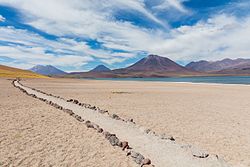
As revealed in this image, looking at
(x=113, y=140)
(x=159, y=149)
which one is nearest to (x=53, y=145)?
(x=113, y=140)

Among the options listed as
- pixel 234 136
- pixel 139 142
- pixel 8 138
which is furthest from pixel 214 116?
pixel 8 138

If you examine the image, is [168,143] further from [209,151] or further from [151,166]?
[151,166]

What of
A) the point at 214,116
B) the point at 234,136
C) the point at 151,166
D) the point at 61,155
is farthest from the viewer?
the point at 214,116

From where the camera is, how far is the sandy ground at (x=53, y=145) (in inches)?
263

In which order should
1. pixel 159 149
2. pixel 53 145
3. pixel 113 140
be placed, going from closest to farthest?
pixel 159 149 < pixel 53 145 < pixel 113 140

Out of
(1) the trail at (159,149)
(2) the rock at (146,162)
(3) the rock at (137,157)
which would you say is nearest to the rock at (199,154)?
(1) the trail at (159,149)

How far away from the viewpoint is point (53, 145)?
8070 millimetres

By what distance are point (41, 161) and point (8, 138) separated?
2871mm

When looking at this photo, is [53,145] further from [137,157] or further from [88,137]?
[137,157]

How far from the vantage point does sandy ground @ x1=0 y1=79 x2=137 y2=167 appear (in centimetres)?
668

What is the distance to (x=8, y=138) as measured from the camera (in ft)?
28.8

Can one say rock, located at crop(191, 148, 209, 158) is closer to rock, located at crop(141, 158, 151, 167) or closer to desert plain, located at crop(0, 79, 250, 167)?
desert plain, located at crop(0, 79, 250, 167)

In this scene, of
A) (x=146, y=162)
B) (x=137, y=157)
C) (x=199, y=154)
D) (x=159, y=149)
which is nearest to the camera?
(x=146, y=162)

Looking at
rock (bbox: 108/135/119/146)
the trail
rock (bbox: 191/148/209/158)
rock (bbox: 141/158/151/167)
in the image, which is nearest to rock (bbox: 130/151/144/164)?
rock (bbox: 141/158/151/167)
